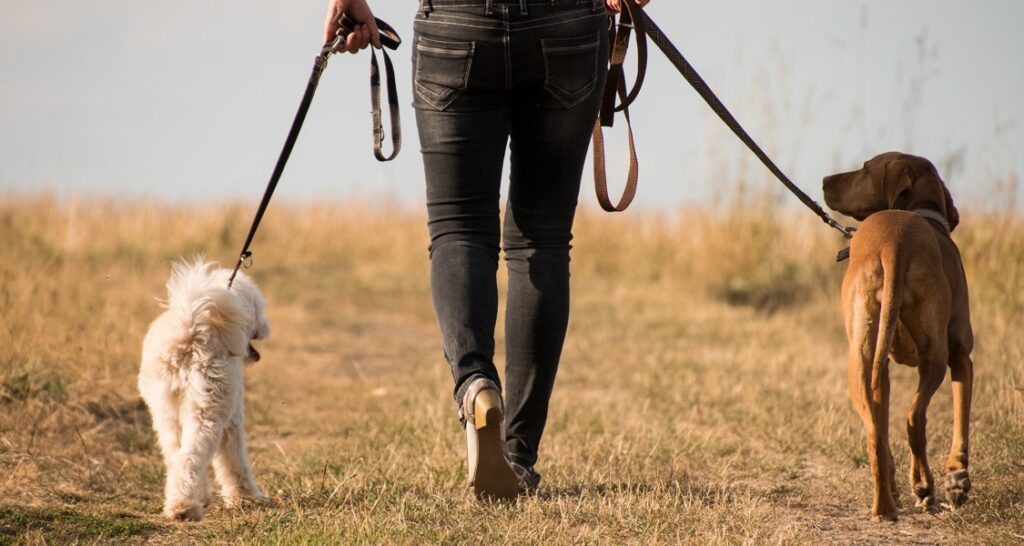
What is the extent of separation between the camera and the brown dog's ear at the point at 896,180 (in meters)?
4.09

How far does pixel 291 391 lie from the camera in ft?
22.9

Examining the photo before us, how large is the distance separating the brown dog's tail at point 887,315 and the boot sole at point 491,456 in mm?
1252

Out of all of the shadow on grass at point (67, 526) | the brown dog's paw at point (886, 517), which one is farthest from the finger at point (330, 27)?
the brown dog's paw at point (886, 517)

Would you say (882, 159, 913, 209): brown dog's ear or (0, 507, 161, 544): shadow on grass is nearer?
(0, 507, 161, 544): shadow on grass

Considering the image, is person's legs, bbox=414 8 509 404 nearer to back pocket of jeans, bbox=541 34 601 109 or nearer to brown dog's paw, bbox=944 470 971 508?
back pocket of jeans, bbox=541 34 601 109

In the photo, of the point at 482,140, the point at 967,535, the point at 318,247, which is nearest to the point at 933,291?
the point at 967,535

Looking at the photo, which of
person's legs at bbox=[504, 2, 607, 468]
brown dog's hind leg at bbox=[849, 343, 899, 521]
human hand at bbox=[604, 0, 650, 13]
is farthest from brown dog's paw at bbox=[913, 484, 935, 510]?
human hand at bbox=[604, 0, 650, 13]

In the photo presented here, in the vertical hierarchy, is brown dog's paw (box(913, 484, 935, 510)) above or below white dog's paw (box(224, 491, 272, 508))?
above

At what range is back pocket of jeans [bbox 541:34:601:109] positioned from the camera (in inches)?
132

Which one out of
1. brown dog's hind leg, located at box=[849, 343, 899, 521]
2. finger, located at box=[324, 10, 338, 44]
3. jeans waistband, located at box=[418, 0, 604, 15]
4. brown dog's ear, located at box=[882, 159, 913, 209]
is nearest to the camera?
jeans waistband, located at box=[418, 0, 604, 15]

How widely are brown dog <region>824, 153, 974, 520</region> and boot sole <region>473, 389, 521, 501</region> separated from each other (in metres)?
1.18

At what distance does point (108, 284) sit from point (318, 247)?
518cm

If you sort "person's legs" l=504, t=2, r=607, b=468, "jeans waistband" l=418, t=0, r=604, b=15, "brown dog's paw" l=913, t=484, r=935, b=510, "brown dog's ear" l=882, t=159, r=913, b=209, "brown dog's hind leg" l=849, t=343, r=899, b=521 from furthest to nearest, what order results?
"brown dog's ear" l=882, t=159, r=913, b=209 → "brown dog's paw" l=913, t=484, r=935, b=510 → "brown dog's hind leg" l=849, t=343, r=899, b=521 → "person's legs" l=504, t=2, r=607, b=468 → "jeans waistband" l=418, t=0, r=604, b=15

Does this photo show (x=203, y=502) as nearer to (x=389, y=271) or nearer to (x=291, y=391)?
(x=291, y=391)
